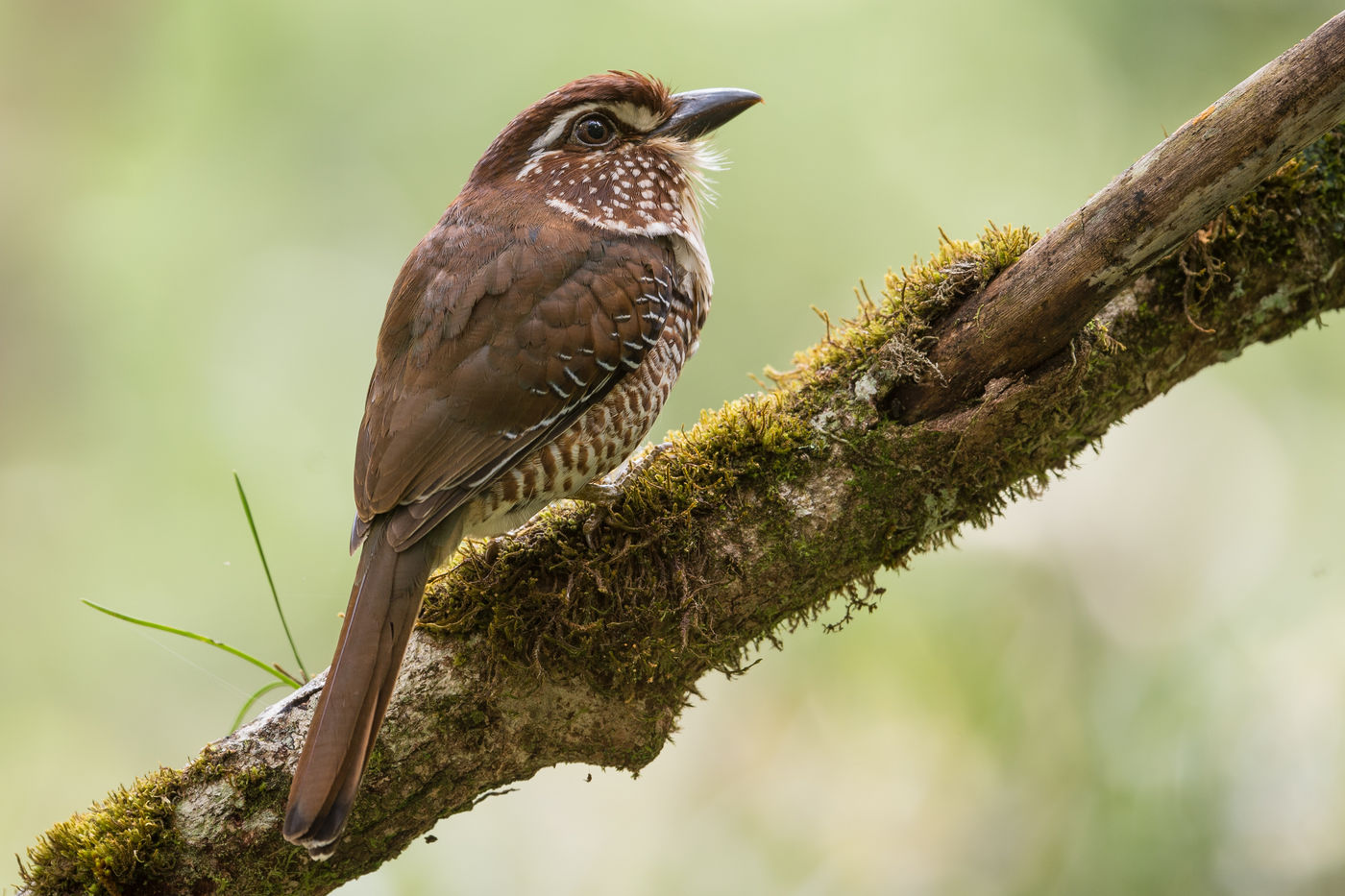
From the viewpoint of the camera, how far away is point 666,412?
21.0ft

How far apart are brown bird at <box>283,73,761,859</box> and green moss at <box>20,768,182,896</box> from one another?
49 centimetres

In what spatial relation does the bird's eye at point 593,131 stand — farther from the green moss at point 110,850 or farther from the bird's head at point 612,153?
the green moss at point 110,850

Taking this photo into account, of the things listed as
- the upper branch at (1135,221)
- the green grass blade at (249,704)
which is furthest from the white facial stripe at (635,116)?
the green grass blade at (249,704)

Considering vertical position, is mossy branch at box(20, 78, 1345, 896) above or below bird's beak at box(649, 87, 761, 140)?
below

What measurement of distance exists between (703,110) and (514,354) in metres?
1.32

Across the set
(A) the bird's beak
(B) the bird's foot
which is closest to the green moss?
(B) the bird's foot

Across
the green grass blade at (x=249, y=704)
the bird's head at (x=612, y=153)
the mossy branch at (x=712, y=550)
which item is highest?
the bird's head at (x=612, y=153)

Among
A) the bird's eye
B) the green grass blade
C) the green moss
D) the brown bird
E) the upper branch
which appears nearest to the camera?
the upper branch

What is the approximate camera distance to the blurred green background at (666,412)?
512cm

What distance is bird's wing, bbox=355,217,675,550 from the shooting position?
295 centimetres

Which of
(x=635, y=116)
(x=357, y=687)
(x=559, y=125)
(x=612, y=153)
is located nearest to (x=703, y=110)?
(x=635, y=116)

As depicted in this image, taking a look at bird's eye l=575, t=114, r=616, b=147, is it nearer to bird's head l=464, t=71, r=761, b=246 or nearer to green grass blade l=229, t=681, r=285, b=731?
bird's head l=464, t=71, r=761, b=246

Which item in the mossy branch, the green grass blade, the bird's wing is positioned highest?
the bird's wing

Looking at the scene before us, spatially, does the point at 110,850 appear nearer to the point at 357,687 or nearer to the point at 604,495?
the point at 357,687
